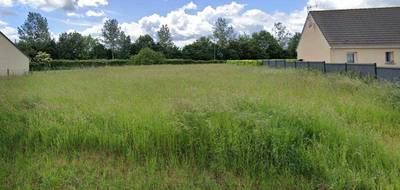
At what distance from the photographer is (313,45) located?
30.7 meters

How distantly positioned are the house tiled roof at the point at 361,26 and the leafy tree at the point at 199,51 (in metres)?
44.9

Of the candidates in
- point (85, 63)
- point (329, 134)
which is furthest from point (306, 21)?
point (85, 63)

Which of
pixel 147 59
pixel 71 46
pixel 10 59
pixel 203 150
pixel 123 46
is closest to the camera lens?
pixel 203 150

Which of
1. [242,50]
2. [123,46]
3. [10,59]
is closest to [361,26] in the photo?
[10,59]

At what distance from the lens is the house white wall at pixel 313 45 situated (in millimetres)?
27886

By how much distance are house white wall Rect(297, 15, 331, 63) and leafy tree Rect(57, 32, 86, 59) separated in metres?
50.1

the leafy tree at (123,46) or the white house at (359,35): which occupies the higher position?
the leafy tree at (123,46)

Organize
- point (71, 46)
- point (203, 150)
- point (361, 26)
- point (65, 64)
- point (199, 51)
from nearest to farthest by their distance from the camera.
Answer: point (203, 150) → point (361, 26) → point (65, 64) → point (71, 46) → point (199, 51)

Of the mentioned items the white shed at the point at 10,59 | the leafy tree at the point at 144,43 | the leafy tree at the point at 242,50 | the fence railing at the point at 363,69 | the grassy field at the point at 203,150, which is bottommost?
the grassy field at the point at 203,150

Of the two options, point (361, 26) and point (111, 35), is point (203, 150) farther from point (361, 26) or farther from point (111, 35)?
point (111, 35)

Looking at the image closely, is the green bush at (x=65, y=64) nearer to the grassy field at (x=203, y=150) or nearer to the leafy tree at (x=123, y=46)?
the leafy tree at (x=123, y=46)

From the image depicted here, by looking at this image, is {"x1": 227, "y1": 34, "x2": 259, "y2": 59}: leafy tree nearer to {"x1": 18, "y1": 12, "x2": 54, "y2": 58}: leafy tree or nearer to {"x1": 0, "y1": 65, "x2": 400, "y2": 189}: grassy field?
{"x1": 18, "y1": 12, "x2": 54, "y2": 58}: leafy tree

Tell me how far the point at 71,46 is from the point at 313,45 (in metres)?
53.9

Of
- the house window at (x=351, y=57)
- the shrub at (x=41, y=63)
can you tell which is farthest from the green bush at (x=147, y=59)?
the house window at (x=351, y=57)
